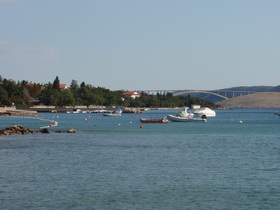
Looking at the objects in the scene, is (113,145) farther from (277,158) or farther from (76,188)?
(76,188)

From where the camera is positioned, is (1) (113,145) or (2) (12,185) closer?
(2) (12,185)

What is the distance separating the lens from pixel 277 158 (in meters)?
48.8

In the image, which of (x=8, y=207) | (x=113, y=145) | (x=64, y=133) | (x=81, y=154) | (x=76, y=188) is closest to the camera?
(x=8, y=207)

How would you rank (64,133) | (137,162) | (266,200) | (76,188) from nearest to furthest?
(266,200), (76,188), (137,162), (64,133)

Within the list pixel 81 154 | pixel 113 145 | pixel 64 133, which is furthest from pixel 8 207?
pixel 64 133

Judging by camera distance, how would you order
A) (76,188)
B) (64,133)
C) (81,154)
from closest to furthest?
(76,188)
(81,154)
(64,133)

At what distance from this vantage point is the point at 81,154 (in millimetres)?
52969

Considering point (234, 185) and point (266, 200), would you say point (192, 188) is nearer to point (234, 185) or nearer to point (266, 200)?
point (234, 185)

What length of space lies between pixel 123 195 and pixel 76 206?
3.79 m

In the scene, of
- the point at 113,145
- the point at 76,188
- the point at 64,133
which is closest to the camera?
the point at 76,188

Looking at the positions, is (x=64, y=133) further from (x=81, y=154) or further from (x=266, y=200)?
(x=266, y=200)

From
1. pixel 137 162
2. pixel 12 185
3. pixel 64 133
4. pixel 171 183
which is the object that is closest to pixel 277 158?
pixel 137 162

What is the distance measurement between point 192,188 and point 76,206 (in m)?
8.25

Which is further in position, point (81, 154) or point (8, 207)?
point (81, 154)
